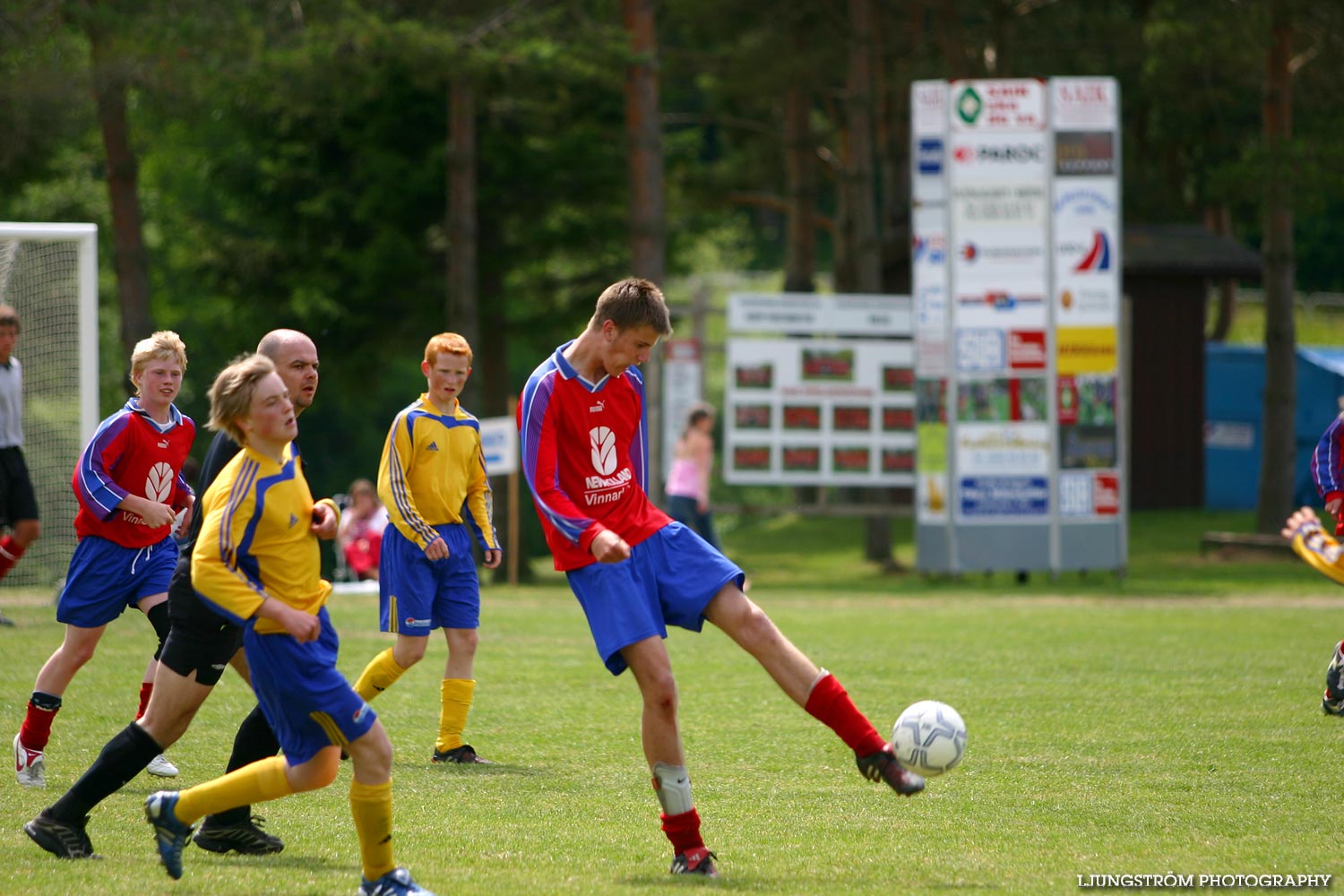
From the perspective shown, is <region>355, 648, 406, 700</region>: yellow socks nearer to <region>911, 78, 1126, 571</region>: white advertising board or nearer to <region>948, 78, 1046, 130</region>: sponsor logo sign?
<region>911, 78, 1126, 571</region>: white advertising board

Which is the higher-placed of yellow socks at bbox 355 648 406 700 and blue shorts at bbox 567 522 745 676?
blue shorts at bbox 567 522 745 676

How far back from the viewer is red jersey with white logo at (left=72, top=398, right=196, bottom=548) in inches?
252

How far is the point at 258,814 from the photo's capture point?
619cm

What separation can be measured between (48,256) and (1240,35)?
14.2 m

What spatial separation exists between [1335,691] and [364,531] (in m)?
11.8

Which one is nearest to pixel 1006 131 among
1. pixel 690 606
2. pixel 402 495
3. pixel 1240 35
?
pixel 1240 35

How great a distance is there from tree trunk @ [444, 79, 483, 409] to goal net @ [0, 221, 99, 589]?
6.49 metres

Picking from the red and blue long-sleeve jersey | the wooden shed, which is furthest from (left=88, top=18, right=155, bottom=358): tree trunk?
the wooden shed

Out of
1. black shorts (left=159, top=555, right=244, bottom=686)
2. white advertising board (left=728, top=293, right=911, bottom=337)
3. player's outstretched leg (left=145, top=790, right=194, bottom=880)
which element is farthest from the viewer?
white advertising board (left=728, top=293, right=911, bottom=337)

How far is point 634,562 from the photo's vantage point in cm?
536

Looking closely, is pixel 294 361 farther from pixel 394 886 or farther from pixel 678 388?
pixel 678 388

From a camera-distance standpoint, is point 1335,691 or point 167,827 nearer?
point 167,827

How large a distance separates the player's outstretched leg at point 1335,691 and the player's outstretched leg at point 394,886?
5634 mm

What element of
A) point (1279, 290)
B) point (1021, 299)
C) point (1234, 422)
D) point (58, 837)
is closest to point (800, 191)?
point (1234, 422)
